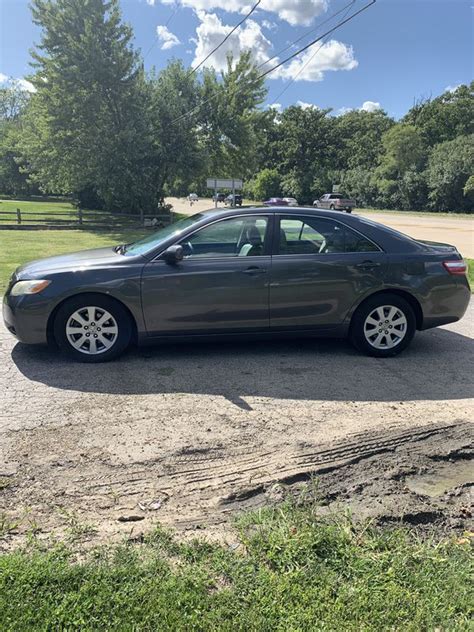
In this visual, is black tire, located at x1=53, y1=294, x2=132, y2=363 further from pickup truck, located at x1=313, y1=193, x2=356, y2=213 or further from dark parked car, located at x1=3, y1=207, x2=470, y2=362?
pickup truck, located at x1=313, y1=193, x2=356, y2=213

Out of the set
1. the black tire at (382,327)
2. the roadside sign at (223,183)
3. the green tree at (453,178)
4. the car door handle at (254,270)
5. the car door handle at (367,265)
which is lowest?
the black tire at (382,327)


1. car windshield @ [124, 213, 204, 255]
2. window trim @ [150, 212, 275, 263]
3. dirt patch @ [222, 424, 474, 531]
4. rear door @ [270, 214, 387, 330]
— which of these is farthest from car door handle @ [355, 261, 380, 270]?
dirt patch @ [222, 424, 474, 531]

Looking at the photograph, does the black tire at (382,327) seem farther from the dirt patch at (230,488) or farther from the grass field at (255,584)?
the grass field at (255,584)

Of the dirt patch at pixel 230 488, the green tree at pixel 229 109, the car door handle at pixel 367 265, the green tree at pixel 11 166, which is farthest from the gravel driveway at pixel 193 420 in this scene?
the green tree at pixel 11 166

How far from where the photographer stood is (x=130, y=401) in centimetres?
405

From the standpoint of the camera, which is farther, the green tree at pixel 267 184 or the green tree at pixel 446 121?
the green tree at pixel 267 184

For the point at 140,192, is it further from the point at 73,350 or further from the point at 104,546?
the point at 104,546

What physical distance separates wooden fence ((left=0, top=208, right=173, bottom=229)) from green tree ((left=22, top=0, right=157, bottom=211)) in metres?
1.30

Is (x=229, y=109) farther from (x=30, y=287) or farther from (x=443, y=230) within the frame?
(x=30, y=287)

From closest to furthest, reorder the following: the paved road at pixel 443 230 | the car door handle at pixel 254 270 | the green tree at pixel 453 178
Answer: the car door handle at pixel 254 270, the paved road at pixel 443 230, the green tree at pixel 453 178

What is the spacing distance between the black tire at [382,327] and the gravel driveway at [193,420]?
0.13m

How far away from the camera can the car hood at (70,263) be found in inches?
191

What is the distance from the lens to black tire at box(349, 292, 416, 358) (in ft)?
17.1

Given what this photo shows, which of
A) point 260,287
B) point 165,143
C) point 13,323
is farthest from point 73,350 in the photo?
point 165,143
